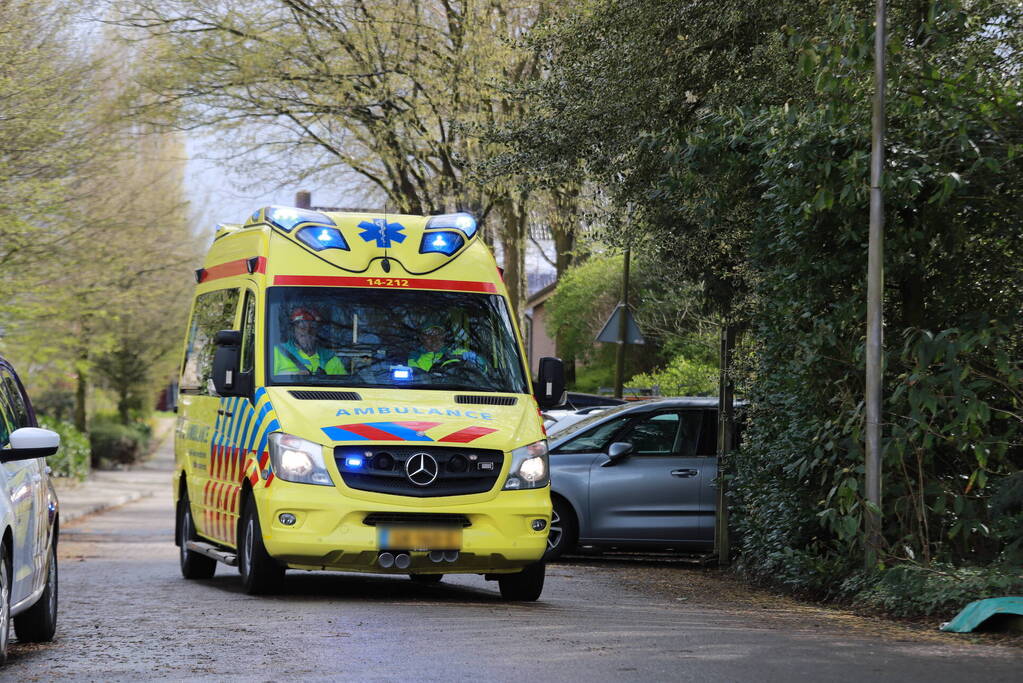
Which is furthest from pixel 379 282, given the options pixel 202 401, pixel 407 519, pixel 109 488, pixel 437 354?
pixel 109 488

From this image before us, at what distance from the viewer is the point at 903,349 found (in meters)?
9.99

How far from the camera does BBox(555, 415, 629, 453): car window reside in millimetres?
15273

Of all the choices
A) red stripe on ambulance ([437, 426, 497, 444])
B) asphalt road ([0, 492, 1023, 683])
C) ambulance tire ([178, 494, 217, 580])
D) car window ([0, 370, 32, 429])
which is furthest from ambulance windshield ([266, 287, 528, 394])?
ambulance tire ([178, 494, 217, 580])

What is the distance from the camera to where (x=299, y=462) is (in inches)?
406

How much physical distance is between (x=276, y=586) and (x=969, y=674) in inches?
213

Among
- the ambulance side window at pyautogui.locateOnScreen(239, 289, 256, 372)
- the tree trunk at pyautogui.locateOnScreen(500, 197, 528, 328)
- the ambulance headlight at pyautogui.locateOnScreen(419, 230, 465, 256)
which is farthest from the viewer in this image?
the tree trunk at pyautogui.locateOnScreen(500, 197, 528, 328)

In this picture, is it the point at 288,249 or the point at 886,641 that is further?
the point at 288,249

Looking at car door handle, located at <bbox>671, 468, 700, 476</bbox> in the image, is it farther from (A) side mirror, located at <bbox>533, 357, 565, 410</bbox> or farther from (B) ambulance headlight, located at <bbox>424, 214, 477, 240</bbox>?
(B) ambulance headlight, located at <bbox>424, 214, 477, 240</bbox>

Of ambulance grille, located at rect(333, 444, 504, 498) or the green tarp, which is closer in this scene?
the green tarp

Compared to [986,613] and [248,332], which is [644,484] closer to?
[248,332]

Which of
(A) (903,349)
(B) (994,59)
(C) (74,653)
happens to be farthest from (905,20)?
(C) (74,653)

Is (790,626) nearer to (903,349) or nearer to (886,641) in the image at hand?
(886,641)

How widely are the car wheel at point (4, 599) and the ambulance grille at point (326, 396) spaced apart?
354 centimetres

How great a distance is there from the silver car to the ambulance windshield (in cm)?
381
